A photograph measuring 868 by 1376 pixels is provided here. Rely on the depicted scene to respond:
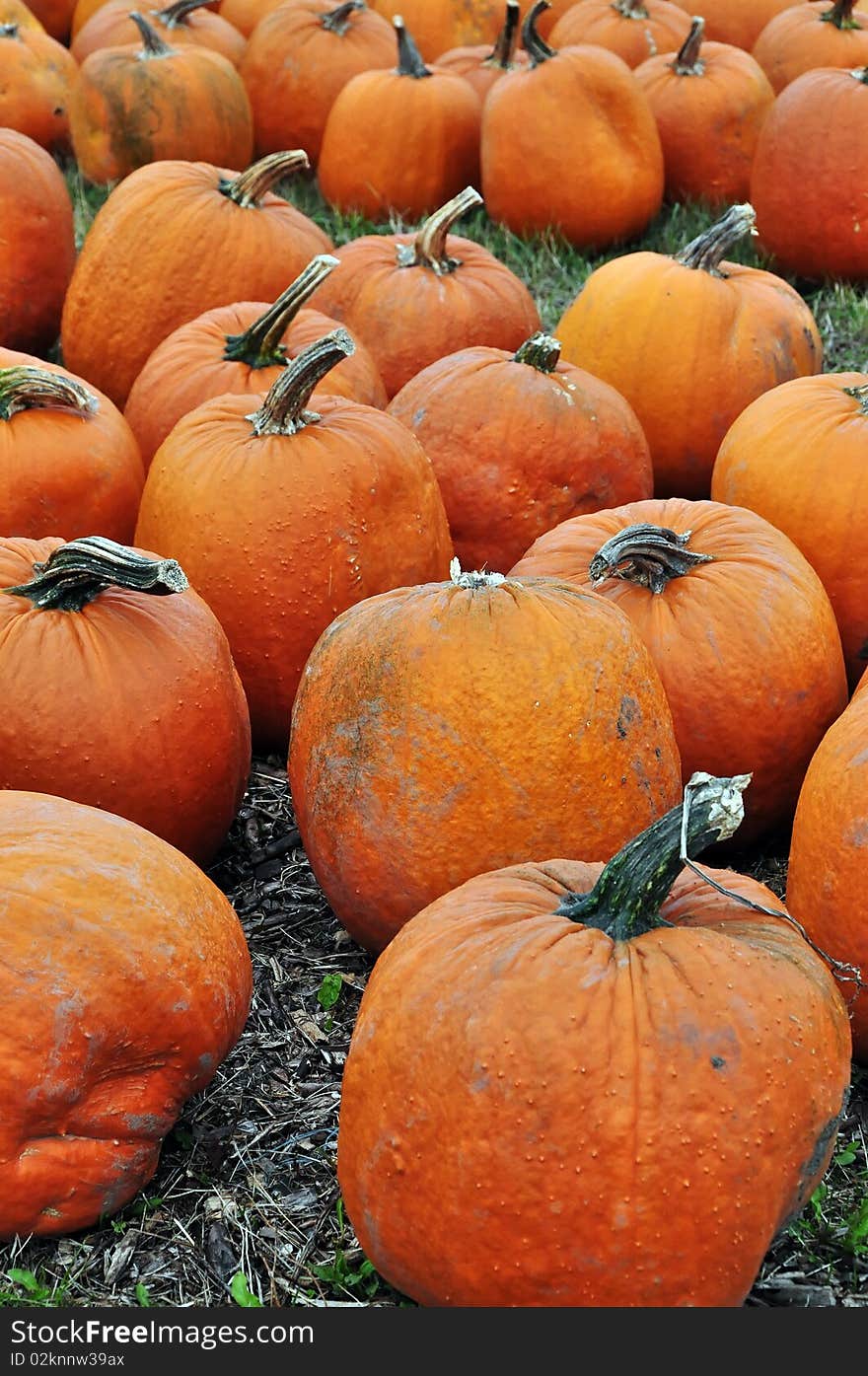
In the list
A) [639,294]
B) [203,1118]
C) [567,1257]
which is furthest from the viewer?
[639,294]

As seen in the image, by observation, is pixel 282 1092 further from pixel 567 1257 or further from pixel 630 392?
pixel 630 392

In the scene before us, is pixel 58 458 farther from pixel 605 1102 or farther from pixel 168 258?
Answer: pixel 605 1102

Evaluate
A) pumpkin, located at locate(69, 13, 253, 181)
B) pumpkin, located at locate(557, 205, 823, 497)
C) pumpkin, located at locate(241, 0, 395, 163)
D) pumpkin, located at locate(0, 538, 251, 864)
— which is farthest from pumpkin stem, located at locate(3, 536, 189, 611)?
pumpkin, located at locate(241, 0, 395, 163)

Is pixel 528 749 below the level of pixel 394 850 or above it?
above

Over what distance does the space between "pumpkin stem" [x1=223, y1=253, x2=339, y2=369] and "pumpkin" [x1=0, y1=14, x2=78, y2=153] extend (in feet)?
12.4

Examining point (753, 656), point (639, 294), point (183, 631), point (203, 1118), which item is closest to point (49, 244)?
point (639, 294)

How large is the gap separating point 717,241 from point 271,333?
151 cm

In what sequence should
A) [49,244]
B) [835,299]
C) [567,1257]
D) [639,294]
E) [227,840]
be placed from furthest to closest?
1. [835,299]
2. [49,244]
3. [639,294]
4. [227,840]
5. [567,1257]

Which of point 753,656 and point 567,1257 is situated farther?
point 753,656

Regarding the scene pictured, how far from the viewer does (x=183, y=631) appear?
3316mm

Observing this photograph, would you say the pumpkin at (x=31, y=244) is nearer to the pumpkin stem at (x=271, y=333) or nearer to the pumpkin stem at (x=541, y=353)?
the pumpkin stem at (x=271, y=333)

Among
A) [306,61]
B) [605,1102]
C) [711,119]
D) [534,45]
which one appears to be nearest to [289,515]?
[605,1102]

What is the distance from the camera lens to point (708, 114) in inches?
268

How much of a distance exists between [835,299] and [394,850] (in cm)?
410
